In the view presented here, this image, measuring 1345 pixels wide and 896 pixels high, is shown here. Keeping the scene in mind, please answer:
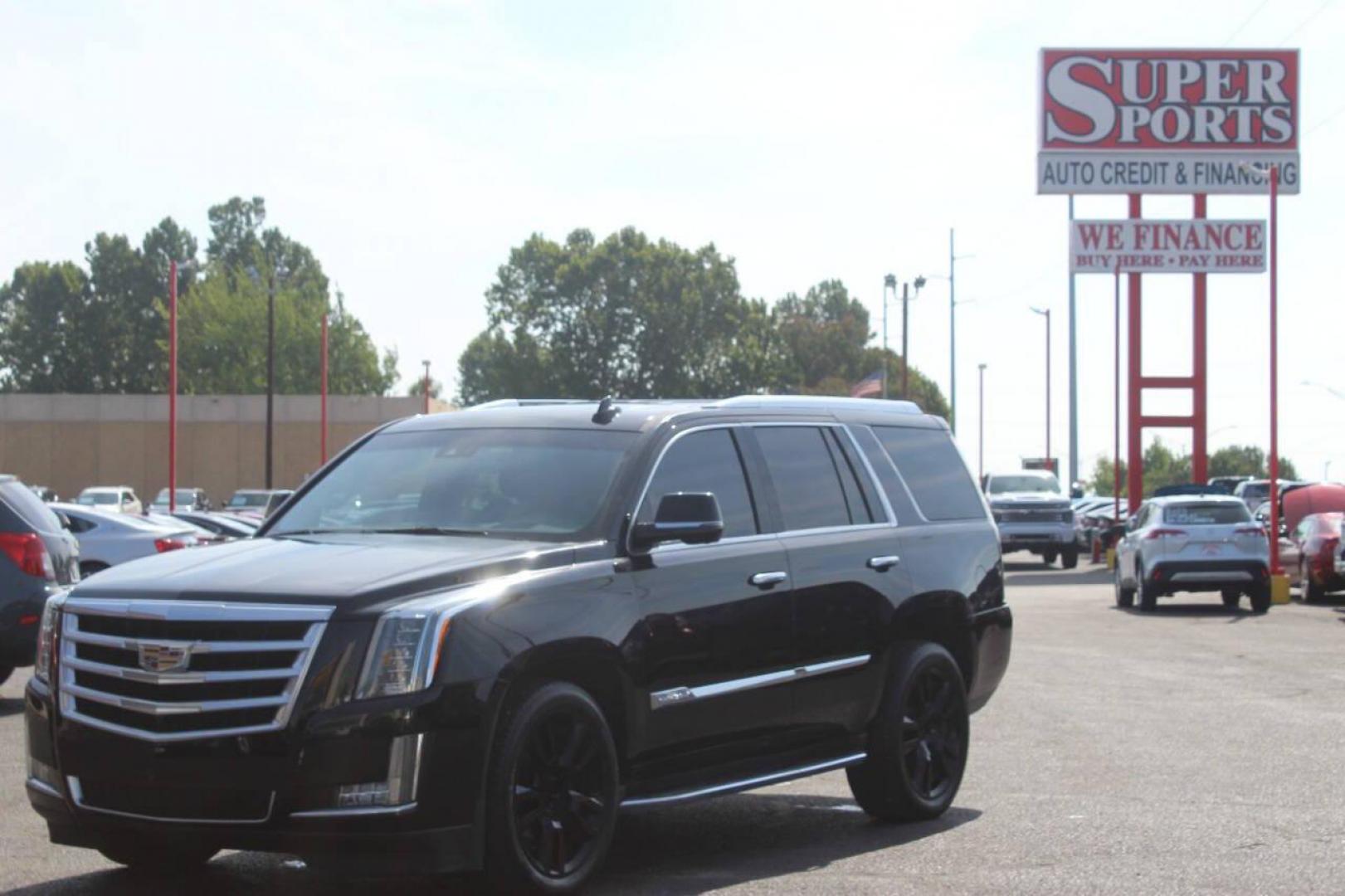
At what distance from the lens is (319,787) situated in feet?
21.1

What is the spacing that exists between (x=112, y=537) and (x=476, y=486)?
53.4 ft

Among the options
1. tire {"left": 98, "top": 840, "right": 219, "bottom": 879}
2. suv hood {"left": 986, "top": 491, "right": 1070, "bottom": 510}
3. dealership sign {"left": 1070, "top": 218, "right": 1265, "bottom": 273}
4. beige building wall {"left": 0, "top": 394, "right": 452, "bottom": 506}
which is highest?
dealership sign {"left": 1070, "top": 218, "right": 1265, "bottom": 273}

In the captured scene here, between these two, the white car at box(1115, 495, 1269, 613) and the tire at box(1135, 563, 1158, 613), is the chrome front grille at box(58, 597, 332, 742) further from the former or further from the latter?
the tire at box(1135, 563, 1158, 613)

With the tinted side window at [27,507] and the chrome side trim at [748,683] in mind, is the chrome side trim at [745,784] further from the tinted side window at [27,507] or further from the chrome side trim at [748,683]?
the tinted side window at [27,507]

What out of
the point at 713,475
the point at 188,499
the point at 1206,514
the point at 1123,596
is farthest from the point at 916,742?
the point at 188,499

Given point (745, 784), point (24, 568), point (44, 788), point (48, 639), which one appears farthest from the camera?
point (24, 568)

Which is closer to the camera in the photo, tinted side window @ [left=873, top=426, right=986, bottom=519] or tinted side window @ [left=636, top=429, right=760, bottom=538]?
tinted side window @ [left=636, top=429, right=760, bottom=538]

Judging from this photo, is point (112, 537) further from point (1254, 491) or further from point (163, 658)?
point (1254, 491)

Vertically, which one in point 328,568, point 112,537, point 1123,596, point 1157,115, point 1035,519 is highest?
point 1157,115

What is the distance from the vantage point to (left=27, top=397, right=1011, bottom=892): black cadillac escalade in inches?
256

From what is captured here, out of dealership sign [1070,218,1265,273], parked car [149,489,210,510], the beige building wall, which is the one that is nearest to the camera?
dealership sign [1070,218,1265,273]

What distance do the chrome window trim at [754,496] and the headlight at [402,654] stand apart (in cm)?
119

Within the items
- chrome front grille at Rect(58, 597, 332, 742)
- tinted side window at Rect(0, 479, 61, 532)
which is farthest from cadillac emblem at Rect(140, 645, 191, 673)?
tinted side window at Rect(0, 479, 61, 532)

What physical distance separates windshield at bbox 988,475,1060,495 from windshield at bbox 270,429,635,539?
3748 centimetres
